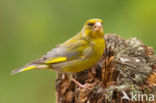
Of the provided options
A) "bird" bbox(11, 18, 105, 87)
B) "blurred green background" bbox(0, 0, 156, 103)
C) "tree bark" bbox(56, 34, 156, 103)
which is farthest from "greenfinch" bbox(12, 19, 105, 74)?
"blurred green background" bbox(0, 0, 156, 103)

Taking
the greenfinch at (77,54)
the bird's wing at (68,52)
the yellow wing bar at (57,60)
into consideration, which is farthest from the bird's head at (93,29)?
the yellow wing bar at (57,60)

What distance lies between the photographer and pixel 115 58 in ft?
14.6

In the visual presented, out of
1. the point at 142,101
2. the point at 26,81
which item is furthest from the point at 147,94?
the point at 26,81

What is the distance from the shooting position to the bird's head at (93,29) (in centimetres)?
518

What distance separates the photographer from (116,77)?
4.37 meters

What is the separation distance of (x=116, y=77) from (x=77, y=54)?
1.20 m

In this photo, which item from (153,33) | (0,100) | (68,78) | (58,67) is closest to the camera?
(68,78)

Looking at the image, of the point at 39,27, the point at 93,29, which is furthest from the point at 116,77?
the point at 39,27

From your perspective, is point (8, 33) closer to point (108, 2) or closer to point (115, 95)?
point (108, 2)

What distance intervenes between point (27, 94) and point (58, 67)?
5.11 feet

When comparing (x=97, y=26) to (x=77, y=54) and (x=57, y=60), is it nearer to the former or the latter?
(x=77, y=54)

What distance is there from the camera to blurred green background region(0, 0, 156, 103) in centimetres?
645

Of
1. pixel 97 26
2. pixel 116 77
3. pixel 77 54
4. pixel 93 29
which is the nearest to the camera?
pixel 116 77

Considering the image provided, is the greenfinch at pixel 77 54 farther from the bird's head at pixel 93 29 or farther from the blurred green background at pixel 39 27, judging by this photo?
the blurred green background at pixel 39 27
